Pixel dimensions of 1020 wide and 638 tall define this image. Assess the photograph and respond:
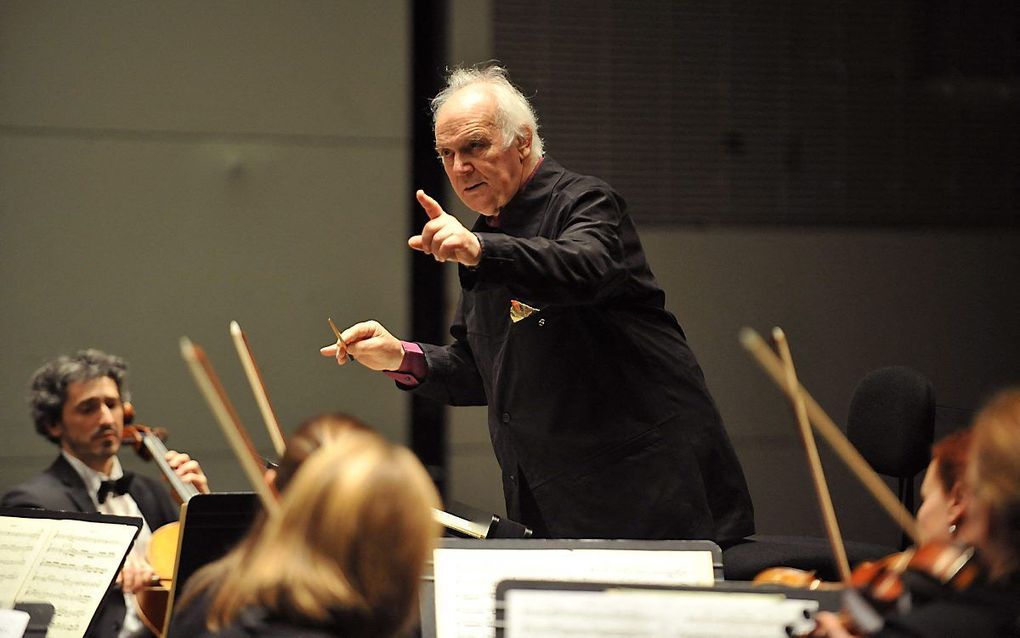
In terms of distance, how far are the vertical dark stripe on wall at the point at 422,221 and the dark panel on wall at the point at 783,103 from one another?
0.82 ft

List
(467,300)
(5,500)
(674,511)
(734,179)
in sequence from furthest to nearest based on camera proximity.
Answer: (734,179) < (5,500) < (467,300) < (674,511)

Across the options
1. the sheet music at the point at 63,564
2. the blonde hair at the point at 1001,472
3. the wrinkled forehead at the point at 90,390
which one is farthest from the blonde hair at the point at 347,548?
the wrinkled forehead at the point at 90,390

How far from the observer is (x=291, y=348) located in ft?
14.1

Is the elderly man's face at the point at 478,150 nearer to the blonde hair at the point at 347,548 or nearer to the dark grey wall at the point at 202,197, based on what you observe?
the blonde hair at the point at 347,548

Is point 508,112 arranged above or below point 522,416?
above

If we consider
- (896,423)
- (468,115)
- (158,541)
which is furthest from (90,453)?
(896,423)

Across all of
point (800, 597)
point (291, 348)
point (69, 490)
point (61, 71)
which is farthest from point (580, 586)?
point (61, 71)

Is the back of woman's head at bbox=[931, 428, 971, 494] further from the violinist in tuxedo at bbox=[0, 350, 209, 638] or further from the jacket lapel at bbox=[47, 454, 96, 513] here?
the jacket lapel at bbox=[47, 454, 96, 513]

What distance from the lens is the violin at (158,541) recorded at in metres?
2.94

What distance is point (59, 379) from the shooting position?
361cm

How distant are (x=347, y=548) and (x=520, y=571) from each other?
69 centimetres

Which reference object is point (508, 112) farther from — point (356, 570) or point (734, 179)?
point (734, 179)

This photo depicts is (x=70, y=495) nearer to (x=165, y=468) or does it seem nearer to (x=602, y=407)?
(x=165, y=468)

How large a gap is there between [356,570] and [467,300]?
1.46 m
